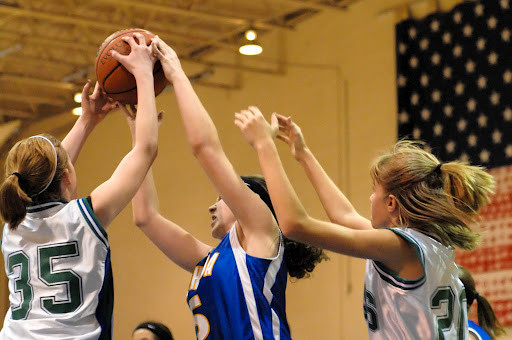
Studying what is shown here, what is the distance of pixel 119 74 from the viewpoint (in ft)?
11.7

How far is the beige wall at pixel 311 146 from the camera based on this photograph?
10.9 meters

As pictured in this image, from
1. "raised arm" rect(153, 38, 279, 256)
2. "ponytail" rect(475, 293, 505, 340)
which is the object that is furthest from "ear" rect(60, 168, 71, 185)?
"ponytail" rect(475, 293, 505, 340)

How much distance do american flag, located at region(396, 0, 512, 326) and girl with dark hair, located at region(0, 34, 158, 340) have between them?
6422 mm

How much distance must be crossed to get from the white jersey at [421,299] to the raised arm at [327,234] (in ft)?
0.18

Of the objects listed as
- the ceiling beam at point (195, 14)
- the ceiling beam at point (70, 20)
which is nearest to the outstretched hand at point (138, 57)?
the ceiling beam at point (195, 14)

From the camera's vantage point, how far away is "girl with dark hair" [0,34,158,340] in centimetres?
302

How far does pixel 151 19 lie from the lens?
42.6 ft

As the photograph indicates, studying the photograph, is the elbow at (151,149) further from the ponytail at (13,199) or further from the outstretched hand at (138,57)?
the ponytail at (13,199)

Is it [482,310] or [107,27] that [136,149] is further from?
[107,27]

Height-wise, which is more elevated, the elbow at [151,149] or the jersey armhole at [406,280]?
the elbow at [151,149]

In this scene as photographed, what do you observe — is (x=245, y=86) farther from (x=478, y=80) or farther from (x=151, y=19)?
(x=478, y=80)

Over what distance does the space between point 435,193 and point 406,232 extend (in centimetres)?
23

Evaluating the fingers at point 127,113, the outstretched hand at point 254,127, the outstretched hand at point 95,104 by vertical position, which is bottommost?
the outstretched hand at point 254,127

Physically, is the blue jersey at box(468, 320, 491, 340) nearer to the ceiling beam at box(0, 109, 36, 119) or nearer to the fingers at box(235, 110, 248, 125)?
the fingers at box(235, 110, 248, 125)
